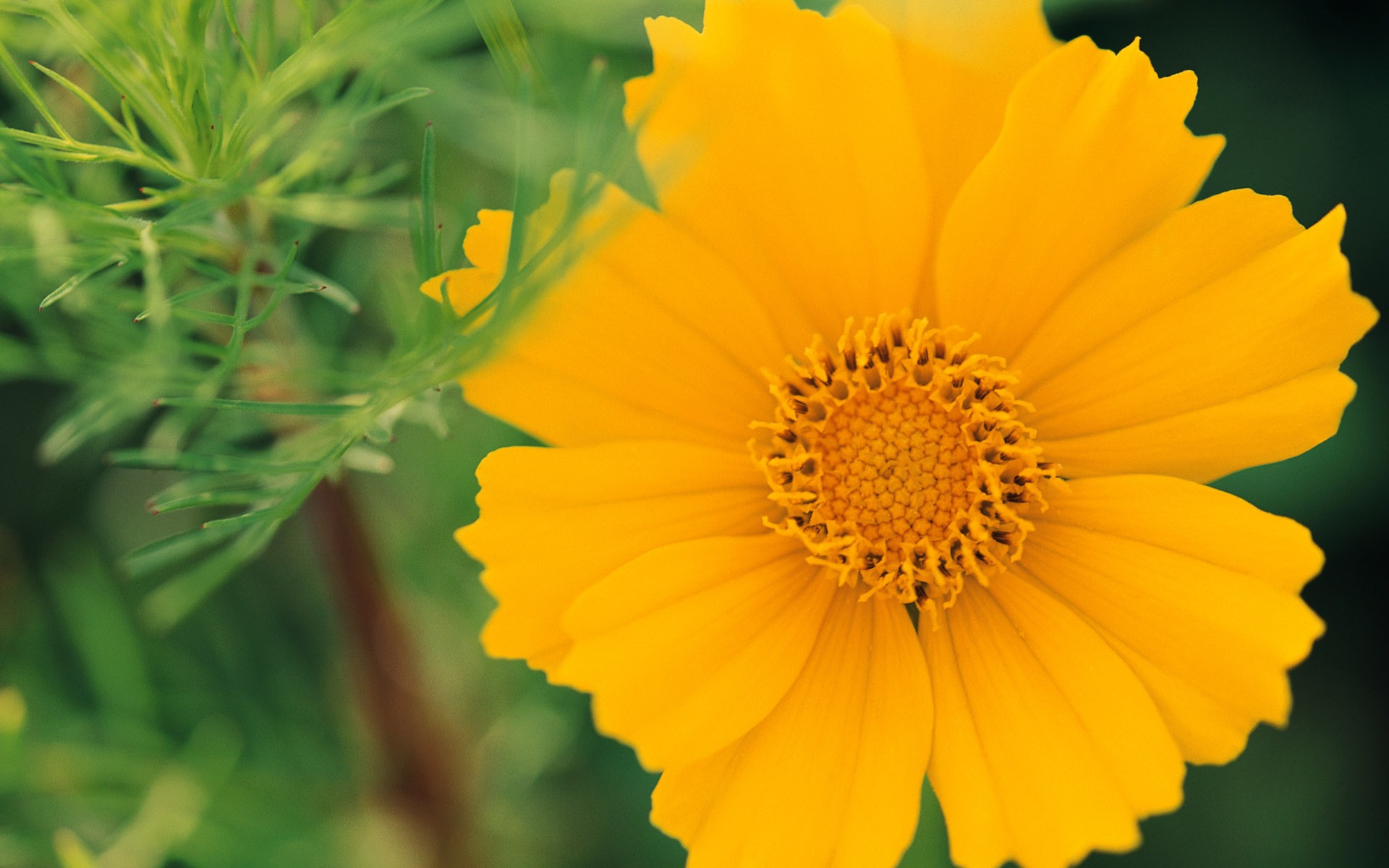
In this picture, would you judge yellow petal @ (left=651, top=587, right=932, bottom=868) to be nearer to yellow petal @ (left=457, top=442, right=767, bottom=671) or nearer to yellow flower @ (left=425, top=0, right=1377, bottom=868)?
yellow flower @ (left=425, top=0, right=1377, bottom=868)

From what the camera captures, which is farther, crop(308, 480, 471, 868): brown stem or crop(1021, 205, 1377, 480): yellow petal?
crop(308, 480, 471, 868): brown stem

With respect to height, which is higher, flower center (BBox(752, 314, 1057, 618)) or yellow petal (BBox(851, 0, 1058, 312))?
yellow petal (BBox(851, 0, 1058, 312))

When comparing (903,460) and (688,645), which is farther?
(903,460)

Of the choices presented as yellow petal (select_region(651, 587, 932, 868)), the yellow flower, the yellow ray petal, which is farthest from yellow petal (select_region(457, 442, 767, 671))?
the yellow ray petal

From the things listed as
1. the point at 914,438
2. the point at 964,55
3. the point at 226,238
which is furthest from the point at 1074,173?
the point at 226,238

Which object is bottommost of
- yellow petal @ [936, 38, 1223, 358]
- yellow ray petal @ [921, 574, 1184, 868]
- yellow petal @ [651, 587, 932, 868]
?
yellow petal @ [651, 587, 932, 868]

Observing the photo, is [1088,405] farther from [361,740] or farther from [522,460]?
[361,740]

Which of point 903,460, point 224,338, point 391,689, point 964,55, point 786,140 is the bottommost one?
point 391,689

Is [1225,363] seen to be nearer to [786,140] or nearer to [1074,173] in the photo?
[1074,173]
